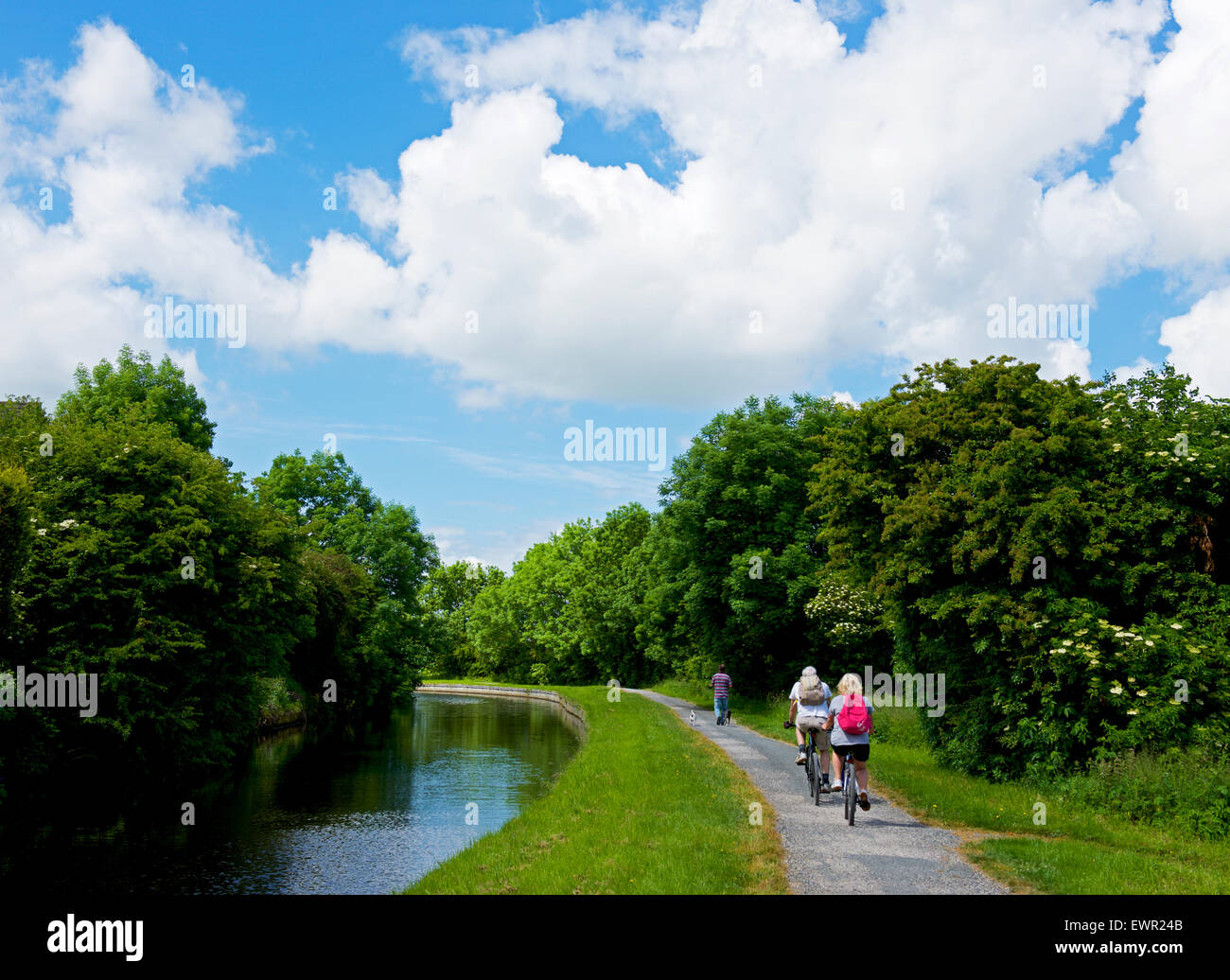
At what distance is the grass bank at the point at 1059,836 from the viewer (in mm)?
8312

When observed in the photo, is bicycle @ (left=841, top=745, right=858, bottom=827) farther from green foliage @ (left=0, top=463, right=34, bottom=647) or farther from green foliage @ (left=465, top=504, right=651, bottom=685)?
green foliage @ (left=465, top=504, right=651, bottom=685)

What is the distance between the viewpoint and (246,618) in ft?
77.6

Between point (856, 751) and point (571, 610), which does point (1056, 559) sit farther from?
point (571, 610)

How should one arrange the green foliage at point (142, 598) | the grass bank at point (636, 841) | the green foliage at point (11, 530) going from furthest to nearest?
the green foliage at point (142, 598), the green foliage at point (11, 530), the grass bank at point (636, 841)

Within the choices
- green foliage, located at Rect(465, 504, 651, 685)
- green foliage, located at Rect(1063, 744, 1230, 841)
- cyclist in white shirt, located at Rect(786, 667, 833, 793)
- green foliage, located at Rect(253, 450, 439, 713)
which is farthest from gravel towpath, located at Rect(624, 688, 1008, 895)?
green foliage, located at Rect(465, 504, 651, 685)

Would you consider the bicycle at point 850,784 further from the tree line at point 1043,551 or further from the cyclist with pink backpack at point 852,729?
the tree line at point 1043,551

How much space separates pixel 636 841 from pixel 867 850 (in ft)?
8.84

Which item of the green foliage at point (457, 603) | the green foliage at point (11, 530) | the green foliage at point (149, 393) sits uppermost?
the green foliage at point (149, 393)

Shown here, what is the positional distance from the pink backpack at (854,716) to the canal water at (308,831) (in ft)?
21.1

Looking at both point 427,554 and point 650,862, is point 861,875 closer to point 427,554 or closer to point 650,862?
point 650,862

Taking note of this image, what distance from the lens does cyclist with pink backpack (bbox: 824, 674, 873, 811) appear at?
11312 mm

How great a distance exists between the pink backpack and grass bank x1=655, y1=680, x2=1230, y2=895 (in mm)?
1641

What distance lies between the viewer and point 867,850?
384 inches

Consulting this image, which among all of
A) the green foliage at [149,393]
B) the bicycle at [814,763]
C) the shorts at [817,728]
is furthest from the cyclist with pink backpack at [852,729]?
the green foliage at [149,393]
